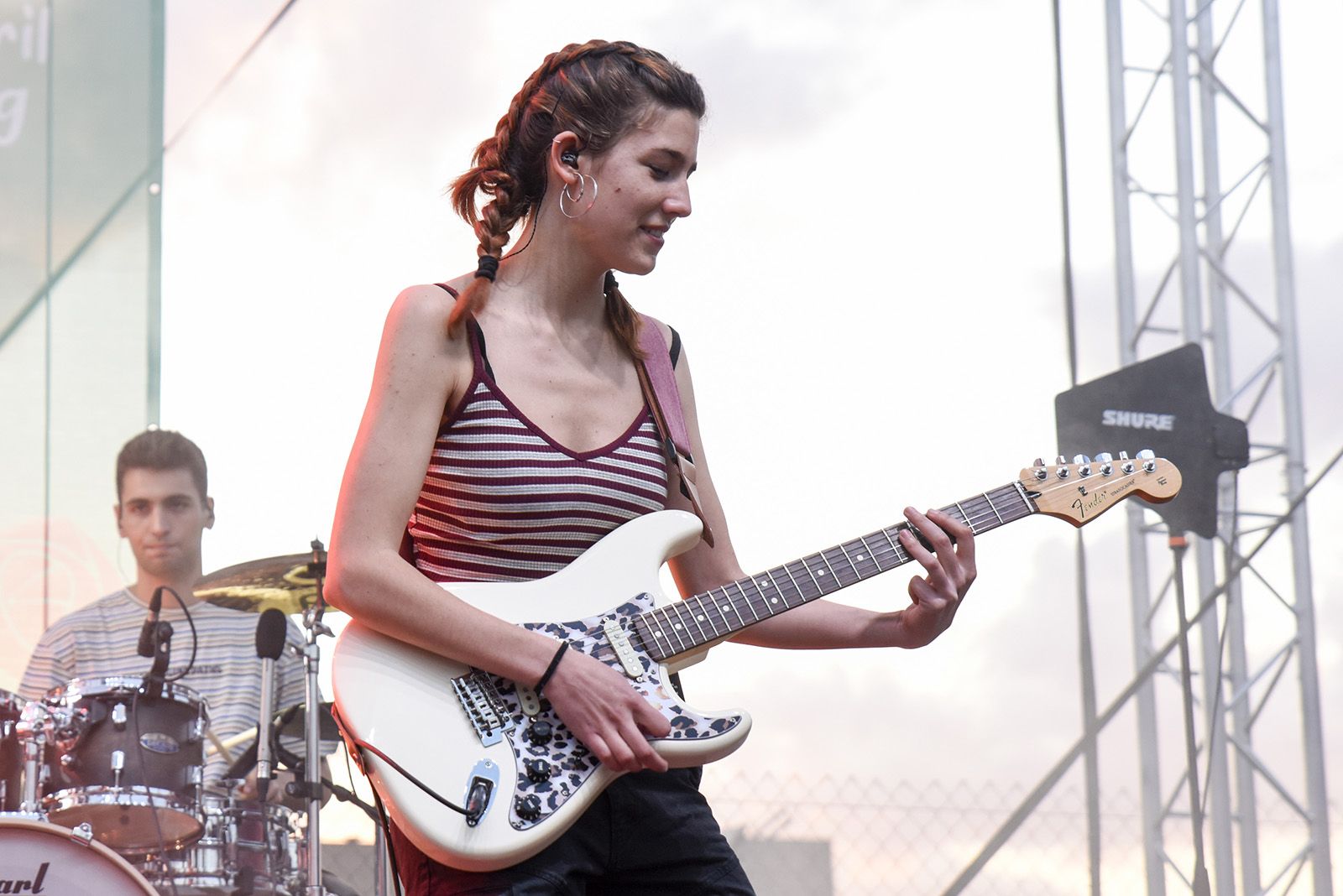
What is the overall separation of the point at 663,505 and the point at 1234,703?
2997 millimetres

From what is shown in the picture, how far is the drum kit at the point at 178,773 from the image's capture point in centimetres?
326

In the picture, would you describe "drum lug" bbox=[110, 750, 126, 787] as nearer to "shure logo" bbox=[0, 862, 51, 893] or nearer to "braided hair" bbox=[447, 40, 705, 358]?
"shure logo" bbox=[0, 862, 51, 893]

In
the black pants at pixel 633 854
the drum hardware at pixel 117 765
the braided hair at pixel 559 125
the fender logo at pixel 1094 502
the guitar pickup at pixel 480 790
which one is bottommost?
the black pants at pixel 633 854

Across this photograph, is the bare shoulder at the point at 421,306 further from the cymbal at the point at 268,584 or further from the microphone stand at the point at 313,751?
the cymbal at the point at 268,584

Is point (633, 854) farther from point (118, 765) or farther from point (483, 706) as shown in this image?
point (118, 765)

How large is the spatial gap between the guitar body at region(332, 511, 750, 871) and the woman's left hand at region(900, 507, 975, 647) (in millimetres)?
315

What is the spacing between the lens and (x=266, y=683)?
342 centimetres

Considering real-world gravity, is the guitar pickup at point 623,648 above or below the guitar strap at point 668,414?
below

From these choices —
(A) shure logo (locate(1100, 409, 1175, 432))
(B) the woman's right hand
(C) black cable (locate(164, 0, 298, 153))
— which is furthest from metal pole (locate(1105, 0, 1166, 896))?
(B) the woman's right hand

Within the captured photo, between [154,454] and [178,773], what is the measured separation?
3.12 feet

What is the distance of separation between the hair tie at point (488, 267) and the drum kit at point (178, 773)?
1.78 metres

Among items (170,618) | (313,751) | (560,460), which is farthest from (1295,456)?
(560,460)

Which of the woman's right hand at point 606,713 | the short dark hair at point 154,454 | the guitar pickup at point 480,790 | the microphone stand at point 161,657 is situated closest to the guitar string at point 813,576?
the woman's right hand at point 606,713

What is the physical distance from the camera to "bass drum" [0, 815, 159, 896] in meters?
2.71
